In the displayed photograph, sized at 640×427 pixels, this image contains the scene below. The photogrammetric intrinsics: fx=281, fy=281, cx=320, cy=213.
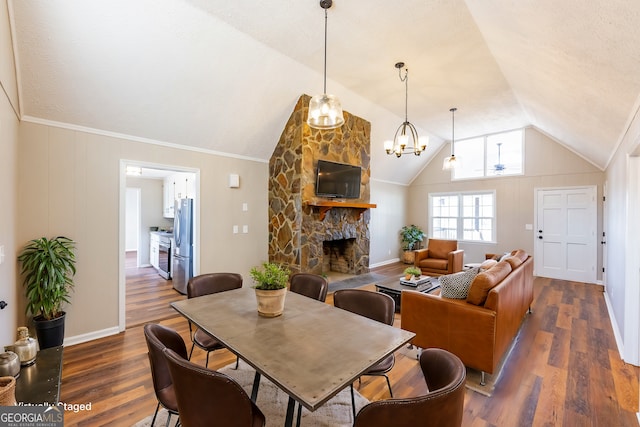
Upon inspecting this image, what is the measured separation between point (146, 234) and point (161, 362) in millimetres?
6822

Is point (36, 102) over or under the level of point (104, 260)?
over

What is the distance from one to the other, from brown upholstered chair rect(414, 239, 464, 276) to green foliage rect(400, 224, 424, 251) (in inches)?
47.0

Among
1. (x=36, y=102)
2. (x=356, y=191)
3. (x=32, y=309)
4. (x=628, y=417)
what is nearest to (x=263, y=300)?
(x=32, y=309)

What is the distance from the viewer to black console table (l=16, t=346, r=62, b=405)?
55.9 inches

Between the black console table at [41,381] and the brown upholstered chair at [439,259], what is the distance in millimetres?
5777

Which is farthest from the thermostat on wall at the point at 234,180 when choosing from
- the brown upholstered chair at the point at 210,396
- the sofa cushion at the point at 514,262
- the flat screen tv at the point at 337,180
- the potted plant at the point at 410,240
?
the potted plant at the point at 410,240

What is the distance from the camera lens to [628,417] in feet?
6.47

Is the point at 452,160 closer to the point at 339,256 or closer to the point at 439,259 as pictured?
the point at 439,259

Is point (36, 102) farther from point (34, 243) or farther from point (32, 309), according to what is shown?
point (32, 309)

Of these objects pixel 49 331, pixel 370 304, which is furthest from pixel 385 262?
pixel 49 331

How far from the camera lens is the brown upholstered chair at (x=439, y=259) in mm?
5758

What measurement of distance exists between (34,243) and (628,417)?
5.15 m

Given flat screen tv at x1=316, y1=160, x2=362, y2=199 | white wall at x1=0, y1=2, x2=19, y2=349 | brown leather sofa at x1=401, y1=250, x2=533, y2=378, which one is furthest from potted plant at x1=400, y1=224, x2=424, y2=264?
white wall at x1=0, y1=2, x2=19, y2=349

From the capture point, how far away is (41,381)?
5.09ft
